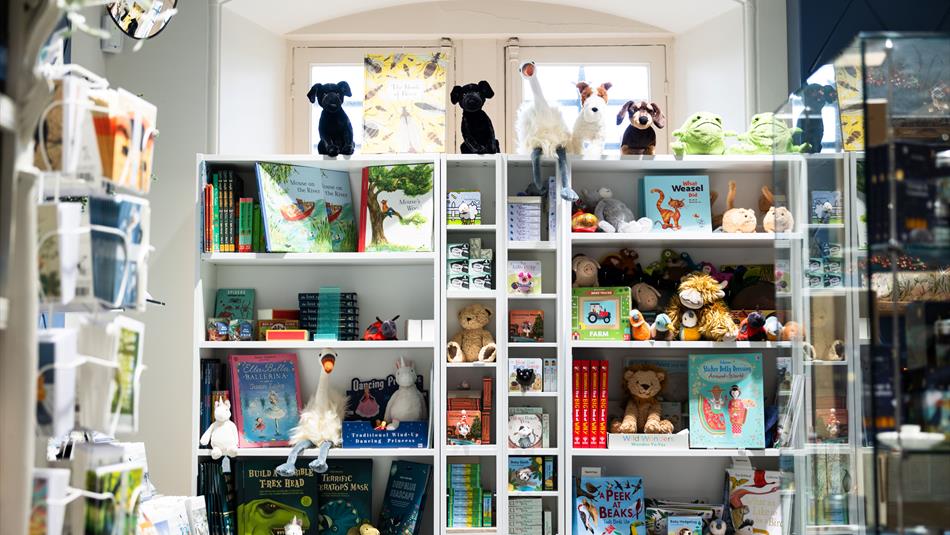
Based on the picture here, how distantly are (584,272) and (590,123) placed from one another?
0.54m

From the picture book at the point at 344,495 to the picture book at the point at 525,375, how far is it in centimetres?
64

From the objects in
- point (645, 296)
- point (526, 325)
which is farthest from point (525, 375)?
point (645, 296)


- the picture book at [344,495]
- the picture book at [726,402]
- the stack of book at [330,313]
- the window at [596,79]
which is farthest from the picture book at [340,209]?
the picture book at [726,402]

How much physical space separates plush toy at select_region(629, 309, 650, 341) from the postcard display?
3cm

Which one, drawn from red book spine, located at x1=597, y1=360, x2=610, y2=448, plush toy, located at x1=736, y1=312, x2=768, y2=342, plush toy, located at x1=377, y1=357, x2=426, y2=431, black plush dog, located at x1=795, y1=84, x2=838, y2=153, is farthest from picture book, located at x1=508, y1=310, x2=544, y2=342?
black plush dog, located at x1=795, y1=84, x2=838, y2=153

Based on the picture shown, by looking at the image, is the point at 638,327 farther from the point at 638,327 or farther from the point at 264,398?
the point at 264,398

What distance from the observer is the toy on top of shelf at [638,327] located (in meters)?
3.30

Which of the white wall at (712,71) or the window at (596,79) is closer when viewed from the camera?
the white wall at (712,71)

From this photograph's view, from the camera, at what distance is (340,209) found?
346cm

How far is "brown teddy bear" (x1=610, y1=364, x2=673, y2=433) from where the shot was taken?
10.8ft

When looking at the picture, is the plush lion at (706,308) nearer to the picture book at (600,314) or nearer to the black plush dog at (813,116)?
the picture book at (600,314)

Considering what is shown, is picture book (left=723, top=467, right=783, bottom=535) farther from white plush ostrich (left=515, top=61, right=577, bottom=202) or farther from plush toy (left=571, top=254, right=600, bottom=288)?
white plush ostrich (left=515, top=61, right=577, bottom=202)

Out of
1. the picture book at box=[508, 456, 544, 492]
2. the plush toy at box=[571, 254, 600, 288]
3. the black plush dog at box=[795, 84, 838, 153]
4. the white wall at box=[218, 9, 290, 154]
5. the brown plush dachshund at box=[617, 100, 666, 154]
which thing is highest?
the white wall at box=[218, 9, 290, 154]

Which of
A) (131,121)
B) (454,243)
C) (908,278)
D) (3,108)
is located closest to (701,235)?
(454,243)
